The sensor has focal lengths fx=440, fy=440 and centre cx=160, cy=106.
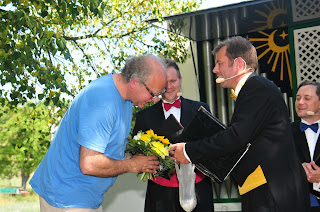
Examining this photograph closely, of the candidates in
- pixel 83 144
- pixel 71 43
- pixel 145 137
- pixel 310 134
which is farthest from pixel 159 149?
pixel 71 43

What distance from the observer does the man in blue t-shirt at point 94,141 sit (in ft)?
8.77

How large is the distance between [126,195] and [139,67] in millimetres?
3923

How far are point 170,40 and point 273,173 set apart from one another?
6846 mm

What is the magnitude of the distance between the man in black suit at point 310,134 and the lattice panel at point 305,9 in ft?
11.1

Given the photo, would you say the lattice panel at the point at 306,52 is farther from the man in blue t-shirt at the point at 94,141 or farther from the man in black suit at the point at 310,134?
the man in blue t-shirt at the point at 94,141

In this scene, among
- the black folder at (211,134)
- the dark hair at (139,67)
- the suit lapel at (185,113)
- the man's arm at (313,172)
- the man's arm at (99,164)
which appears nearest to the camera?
the man's arm at (99,164)

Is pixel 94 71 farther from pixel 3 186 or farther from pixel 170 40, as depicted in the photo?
pixel 3 186

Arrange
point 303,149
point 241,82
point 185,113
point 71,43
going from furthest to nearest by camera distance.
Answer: point 71,43 < point 185,113 < point 303,149 < point 241,82

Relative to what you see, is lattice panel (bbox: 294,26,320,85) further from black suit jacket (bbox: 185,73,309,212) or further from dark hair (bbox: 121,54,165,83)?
dark hair (bbox: 121,54,165,83)

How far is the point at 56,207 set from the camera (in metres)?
2.78

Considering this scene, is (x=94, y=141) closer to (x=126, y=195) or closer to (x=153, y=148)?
(x=153, y=148)

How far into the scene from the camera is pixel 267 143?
9.72ft

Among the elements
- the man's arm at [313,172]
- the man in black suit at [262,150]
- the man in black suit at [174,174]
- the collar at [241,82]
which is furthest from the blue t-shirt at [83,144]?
the man's arm at [313,172]

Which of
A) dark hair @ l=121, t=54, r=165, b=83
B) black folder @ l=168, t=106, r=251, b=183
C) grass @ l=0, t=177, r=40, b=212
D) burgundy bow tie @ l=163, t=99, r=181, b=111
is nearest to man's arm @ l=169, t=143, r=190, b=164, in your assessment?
black folder @ l=168, t=106, r=251, b=183
